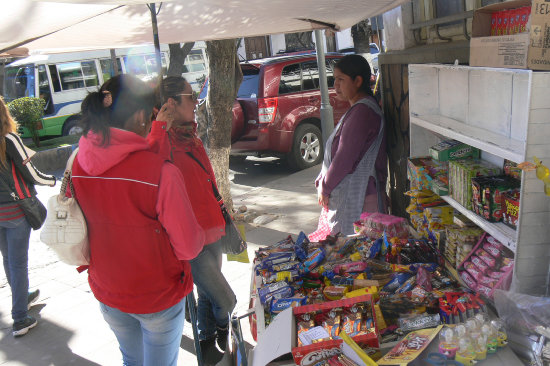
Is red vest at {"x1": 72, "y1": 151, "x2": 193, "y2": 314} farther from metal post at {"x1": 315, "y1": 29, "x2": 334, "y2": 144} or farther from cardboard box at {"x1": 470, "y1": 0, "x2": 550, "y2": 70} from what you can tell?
metal post at {"x1": 315, "y1": 29, "x2": 334, "y2": 144}

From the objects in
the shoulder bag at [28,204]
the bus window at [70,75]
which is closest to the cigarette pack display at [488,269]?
the shoulder bag at [28,204]

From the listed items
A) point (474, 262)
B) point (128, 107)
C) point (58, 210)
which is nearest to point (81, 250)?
point (58, 210)

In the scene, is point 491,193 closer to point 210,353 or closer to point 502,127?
point 502,127

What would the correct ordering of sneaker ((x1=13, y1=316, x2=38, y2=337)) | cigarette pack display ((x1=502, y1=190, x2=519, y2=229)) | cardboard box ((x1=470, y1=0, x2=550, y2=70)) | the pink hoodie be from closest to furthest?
1. cardboard box ((x1=470, y1=0, x2=550, y2=70))
2. the pink hoodie
3. cigarette pack display ((x1=502, y1=190, x2=519, y2=229))
4. sneaker ((x1=13, y1=316, x2=38, y2=337))

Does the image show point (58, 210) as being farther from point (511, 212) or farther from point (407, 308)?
point (511, 212)

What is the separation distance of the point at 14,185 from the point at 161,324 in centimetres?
230

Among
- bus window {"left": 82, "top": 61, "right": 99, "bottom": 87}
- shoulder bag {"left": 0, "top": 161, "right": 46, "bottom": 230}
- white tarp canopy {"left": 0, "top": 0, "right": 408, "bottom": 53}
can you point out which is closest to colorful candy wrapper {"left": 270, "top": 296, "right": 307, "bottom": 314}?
white tarp canopy {"left": 0, "top": 0, "right": 408, "bottom": 53}

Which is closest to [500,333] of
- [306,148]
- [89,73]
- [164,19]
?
[164,19]

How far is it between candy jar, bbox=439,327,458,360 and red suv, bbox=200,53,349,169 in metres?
6.91

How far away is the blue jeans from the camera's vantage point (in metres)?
2.37

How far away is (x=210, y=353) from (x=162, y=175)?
1763 millimetres

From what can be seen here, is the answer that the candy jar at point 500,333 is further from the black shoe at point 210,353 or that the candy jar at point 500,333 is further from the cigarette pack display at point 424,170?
the black shoe at point 210,353

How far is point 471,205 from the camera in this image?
270 cm

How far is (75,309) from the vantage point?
468cm
